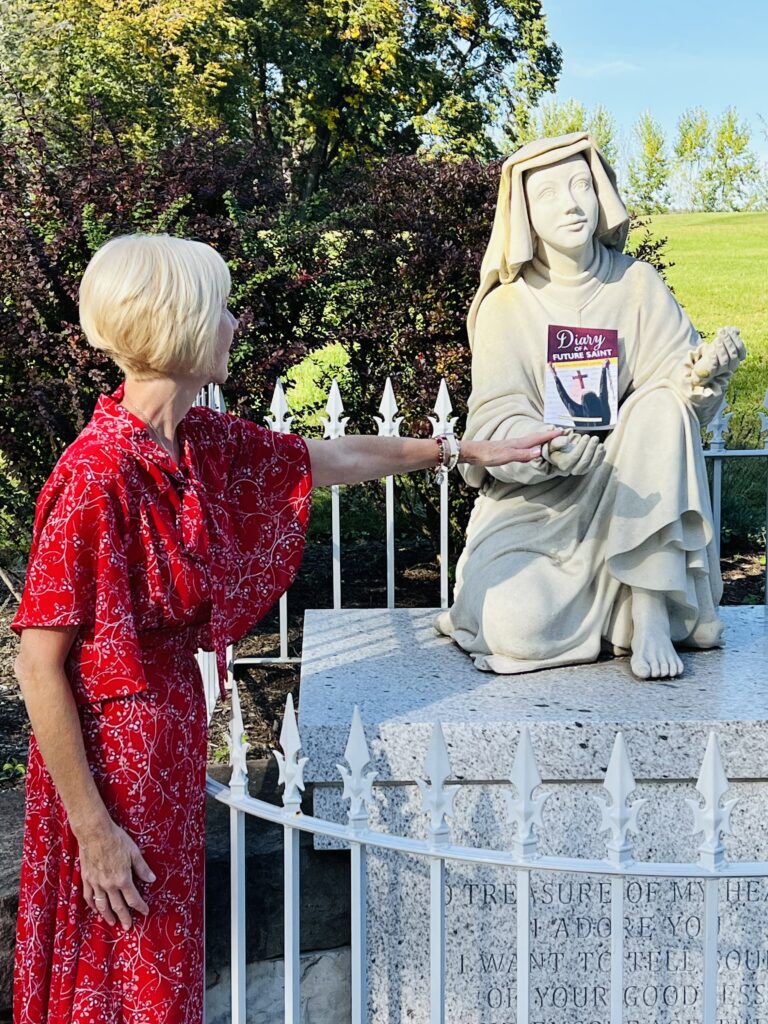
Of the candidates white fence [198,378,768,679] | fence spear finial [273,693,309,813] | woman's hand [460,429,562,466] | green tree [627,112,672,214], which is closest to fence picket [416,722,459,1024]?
fence spear finial [273,693,309,813]

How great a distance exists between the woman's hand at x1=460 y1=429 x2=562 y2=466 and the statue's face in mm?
661

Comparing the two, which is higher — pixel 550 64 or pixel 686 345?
pixel 550 64

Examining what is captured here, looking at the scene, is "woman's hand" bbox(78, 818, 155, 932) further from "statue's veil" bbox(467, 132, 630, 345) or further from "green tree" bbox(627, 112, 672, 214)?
"green tree" bbox(627, 112, 672, 214)

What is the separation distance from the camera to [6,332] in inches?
201

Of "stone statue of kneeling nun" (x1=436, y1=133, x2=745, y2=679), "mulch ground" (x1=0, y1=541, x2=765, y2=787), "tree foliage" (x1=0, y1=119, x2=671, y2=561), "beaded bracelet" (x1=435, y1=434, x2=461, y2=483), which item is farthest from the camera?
"tree foliage" (x1=0, y1=119, x2=671, y2=561)

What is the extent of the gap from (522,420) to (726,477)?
186 inches

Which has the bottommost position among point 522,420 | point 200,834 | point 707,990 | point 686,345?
point 707,990

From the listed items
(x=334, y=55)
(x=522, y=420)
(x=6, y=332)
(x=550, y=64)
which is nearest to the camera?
(x=522, y=420)

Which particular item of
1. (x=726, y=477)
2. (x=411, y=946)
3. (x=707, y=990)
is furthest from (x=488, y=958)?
(x=726, y=477)

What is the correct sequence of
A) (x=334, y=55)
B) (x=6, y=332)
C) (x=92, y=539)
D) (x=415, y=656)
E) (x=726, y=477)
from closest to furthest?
(x=92, y=539)
(x=415, y=656)
(x=6, y=332)
(x=726, y=477)
(x=334, y=55)

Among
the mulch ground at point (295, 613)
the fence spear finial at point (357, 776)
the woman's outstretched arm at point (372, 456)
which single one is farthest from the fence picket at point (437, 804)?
the mulch ground at point (295, 613)

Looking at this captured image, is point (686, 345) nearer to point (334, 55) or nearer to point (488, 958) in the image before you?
point (488, 958)

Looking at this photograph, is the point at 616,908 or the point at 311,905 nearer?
the point at 616,908

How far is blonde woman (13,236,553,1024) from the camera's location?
1.73 m
